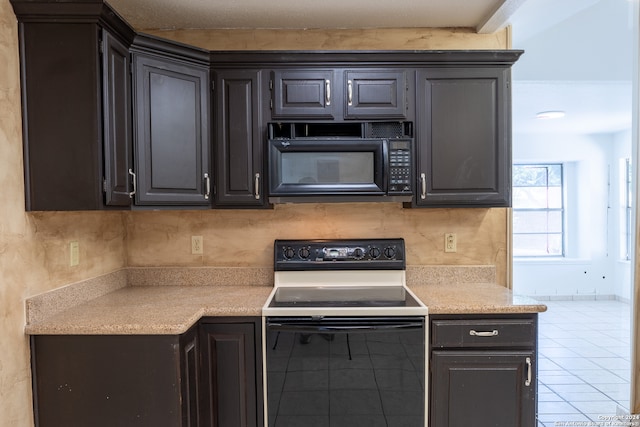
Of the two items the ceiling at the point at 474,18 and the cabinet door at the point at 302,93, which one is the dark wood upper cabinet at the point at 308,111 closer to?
the cabinet door at the point at 302,93

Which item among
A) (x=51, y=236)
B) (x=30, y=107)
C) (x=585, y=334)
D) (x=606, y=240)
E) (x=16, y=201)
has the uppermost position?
(x=30, y=107)

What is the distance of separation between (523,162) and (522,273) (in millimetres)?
1707

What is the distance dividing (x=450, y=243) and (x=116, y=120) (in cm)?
195

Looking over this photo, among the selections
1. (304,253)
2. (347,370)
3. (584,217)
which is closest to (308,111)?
(304,253)

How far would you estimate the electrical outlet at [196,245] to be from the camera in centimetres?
230

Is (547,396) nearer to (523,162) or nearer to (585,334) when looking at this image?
(585,334)

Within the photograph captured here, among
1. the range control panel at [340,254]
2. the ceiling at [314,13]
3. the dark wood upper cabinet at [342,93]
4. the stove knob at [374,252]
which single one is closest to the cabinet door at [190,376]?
the range control panel at [340,254]

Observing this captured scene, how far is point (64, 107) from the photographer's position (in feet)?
5.03

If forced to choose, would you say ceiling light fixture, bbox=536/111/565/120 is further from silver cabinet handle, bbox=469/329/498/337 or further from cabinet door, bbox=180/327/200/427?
cabinet door, bbox=180/327/200/427

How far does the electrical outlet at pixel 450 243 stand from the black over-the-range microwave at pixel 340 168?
1.68ft

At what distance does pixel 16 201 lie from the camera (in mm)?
1492

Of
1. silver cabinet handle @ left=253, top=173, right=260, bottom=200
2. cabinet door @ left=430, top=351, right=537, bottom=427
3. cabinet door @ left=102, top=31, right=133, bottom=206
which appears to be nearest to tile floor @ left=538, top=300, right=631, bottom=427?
cabinet door @ left=430, top=351, right=537, bottom=427

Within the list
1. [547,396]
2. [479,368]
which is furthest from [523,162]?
[479,368]

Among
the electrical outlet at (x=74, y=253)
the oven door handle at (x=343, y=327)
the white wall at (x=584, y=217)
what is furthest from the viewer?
the white wall at (x=584, y=217)
